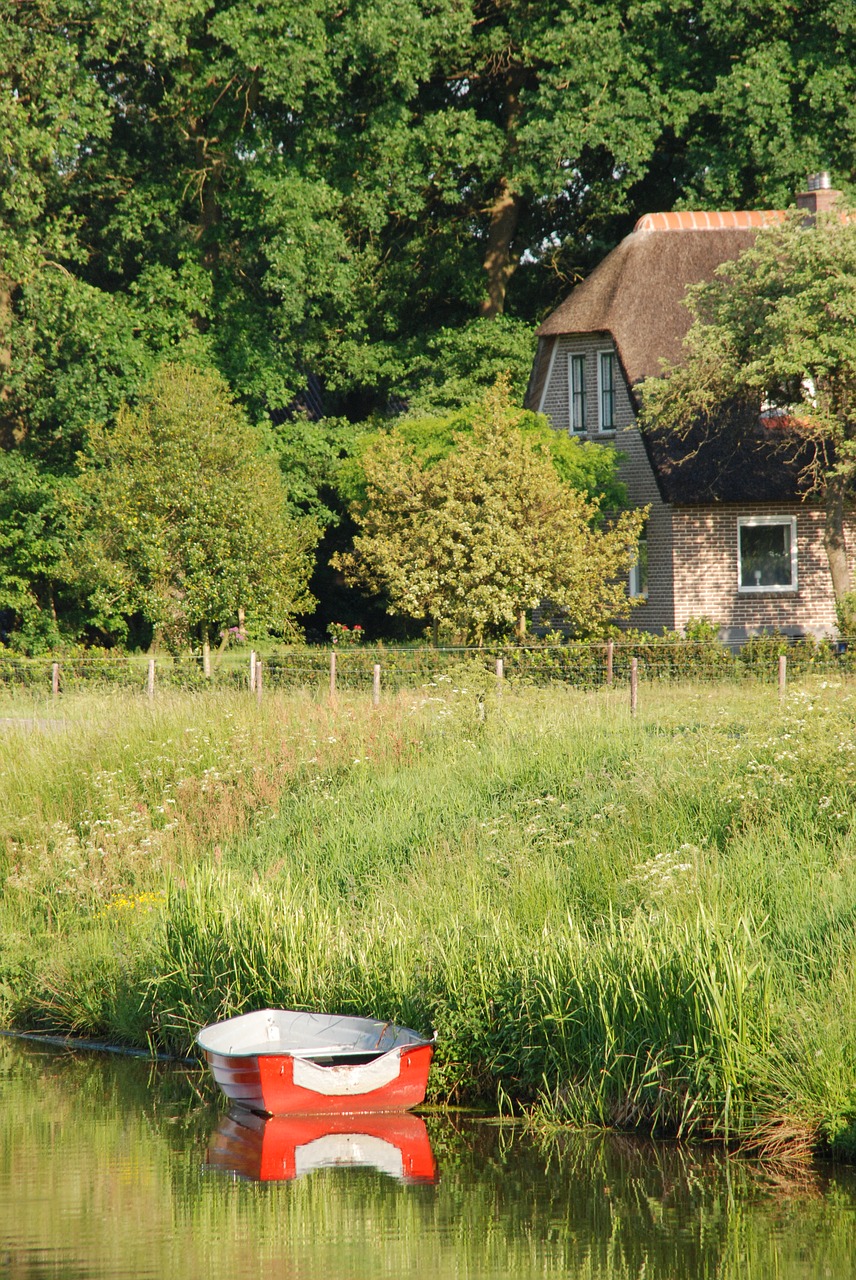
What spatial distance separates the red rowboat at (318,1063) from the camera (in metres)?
9.18

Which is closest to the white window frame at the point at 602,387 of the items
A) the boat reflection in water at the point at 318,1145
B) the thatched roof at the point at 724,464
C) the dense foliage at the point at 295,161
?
the thatched roof at the point at 724,464

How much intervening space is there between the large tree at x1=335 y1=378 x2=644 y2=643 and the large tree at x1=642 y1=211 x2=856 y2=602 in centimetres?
316

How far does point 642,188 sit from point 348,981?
34364 millimetres

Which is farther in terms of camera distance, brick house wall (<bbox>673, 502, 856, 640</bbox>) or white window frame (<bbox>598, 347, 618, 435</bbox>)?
white window frame (<bbox>598, 347, 618, 435</bbox>)

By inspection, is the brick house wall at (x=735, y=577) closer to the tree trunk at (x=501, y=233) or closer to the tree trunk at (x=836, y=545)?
the tree trunk at (x=836, y=545)

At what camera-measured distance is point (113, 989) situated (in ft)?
38.1

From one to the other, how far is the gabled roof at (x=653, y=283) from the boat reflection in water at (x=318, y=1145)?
24877mm

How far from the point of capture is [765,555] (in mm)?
32469

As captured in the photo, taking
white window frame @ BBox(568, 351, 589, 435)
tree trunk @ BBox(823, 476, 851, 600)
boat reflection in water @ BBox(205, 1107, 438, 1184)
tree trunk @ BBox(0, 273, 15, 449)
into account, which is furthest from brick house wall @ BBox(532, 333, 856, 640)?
boat reflection in water @ BBox(205, 1107, 438, 1184)

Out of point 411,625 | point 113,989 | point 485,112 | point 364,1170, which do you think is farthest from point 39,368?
point 364,1170

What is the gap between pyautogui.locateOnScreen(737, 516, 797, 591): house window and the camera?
32.3 meters

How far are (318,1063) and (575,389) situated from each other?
2702cm

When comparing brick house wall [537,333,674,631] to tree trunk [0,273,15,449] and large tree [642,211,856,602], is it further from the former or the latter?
tree trunk [0,273,15,449]

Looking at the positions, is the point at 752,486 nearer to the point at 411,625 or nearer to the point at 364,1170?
the point at 411,625
